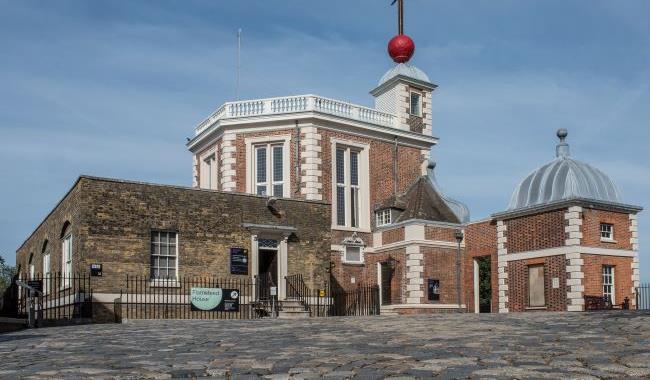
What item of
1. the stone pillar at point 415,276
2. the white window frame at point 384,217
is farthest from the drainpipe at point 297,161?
the stone pillar at point 415,276

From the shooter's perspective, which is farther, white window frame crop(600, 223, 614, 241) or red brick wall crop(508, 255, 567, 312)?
white window frame crop(600, 223, 614, 241)

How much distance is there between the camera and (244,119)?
104 ft

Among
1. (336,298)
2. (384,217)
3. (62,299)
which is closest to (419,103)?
(384,217)

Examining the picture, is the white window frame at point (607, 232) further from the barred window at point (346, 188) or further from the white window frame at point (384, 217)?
the barred window at point (346, 188)

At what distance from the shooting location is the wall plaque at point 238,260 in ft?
81.9

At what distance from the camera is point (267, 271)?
26.5 metres

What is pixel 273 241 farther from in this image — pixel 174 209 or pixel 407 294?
pixel 407 294

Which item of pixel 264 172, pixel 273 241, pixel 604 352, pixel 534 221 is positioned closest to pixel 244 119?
pixel 264 172

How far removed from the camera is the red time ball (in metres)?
37.1

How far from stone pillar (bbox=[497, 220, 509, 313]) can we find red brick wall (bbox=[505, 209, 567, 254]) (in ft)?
0.65

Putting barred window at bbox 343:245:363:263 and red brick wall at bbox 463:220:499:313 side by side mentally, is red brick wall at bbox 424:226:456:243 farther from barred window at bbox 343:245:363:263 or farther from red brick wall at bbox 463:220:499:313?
barred window at bbox 343:245:363:263

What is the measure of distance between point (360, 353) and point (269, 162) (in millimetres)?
23476

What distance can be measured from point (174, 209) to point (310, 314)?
6.22 m

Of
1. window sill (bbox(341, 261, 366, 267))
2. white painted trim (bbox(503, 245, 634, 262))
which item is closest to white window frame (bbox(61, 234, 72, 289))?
window sill (bbox(341, 261, 366, 267))
